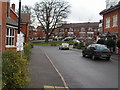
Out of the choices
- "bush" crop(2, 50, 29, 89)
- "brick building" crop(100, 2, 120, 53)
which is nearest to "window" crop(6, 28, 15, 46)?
"bush" crop(2, 50, 29, 89)

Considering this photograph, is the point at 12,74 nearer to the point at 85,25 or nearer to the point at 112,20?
the point at 112,20

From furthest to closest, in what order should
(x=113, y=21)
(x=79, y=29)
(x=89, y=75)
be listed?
(x=79, y=29) → (x=113, y=21) → (x=89, y=75)

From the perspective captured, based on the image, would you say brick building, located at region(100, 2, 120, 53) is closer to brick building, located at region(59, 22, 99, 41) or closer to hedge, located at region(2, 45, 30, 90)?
hedge, located at region(2, 45, 30, 90)

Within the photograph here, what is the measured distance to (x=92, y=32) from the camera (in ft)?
334

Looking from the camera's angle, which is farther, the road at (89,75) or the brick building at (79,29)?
the brick building at (79,29)

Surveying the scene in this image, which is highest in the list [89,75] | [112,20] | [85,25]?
[85,25]

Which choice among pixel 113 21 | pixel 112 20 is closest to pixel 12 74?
pixel 113 21

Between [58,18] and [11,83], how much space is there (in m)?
54.9

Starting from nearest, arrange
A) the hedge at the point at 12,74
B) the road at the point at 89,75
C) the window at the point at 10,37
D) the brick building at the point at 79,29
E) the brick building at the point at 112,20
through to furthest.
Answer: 1. the hedge at the point at 12,74
2. the road at the point at 89,75
3. the window at the point at 10,37
4. the brick building at the point at 112,20
5. the brick building at the point at 79,29

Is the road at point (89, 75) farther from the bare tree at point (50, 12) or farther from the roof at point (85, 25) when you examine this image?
the roof at point (85, 25)

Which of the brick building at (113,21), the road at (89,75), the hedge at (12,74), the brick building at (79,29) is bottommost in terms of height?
the road at (89,75)

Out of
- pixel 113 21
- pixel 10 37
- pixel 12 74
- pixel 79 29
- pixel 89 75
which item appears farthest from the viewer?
pixel 79 29

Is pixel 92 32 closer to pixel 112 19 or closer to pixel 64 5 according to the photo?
pixel 64 5

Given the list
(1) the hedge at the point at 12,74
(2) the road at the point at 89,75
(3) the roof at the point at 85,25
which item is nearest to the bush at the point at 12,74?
(1) the hedge at the point at 12,74
